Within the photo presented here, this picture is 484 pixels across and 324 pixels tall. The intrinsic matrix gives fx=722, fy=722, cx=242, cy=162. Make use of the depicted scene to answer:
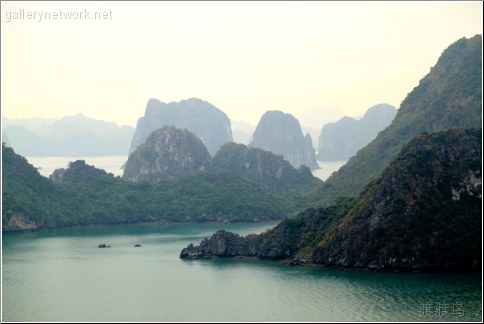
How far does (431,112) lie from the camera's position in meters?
108

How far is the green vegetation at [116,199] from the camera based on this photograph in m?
112

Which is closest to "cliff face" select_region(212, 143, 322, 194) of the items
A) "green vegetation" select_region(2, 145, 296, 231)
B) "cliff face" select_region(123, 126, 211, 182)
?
"cliff face" select_region(123, 126, 211, 182)

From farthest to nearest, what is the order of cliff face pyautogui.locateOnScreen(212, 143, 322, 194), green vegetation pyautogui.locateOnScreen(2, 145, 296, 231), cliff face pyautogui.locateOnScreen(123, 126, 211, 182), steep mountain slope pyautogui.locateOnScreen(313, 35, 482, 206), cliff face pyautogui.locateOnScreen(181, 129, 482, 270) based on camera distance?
cliff face pyautogui.locateOnScreen(123, 126, 211, 182) < cliff face pyautogui.locateOnScreen(212, 143, 322, 194) < green vegetation pyautogui.locateOnScreen(2, 145, 296, 231) < steep mountain slope pyautogui.locateOnScreen(313, 35, 482, 206) < cliff face pyautogui.locateOnScreen(181, 129, 482, 270)

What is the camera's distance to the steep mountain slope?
101250 mm

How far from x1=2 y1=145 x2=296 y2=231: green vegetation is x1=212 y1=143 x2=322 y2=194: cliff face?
55.4 ft

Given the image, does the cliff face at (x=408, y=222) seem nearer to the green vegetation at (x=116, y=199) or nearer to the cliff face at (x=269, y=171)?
the green vegetation at (x=116, y=199)

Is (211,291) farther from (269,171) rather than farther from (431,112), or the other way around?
(269,171)

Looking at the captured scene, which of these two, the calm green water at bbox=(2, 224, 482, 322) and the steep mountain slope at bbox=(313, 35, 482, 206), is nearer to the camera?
the calm green water at bbox=(2, 224, 482, 322)

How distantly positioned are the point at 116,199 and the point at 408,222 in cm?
7081

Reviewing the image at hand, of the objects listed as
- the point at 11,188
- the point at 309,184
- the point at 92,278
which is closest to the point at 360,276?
the point at 92,278

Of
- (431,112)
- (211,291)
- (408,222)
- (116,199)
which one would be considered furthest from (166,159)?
(211,291)

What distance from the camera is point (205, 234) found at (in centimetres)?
10294

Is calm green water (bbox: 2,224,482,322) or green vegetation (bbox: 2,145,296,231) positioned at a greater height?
green vegetation (bbox: 2,145,296,231)

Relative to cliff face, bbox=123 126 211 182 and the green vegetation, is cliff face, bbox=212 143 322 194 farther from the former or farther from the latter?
the green vegetation
